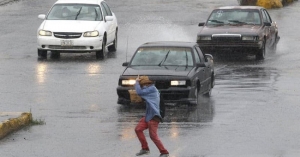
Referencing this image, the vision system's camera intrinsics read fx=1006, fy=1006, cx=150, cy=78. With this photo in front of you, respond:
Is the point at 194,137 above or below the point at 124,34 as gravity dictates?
above

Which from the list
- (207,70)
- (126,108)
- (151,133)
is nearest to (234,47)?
(207,70)

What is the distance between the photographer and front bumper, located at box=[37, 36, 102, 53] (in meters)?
28.6

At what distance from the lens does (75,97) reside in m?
21.2

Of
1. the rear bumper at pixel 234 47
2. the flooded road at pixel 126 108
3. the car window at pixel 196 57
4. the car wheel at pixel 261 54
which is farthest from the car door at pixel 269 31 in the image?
the car window at pixel 196 57

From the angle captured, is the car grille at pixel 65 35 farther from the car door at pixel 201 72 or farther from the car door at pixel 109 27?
the car door at pixel 201 72

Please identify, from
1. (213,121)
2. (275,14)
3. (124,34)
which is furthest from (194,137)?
(275,14)

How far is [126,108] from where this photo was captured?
Result: 19.6m

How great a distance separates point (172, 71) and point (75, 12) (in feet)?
35.2

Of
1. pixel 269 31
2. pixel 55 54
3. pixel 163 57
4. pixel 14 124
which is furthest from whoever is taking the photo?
pixel 269 31

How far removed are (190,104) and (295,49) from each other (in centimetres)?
1326

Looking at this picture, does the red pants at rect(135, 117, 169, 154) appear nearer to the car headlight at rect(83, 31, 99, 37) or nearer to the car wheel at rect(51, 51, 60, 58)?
the car headlight at rect(83, 31, 99, 37)

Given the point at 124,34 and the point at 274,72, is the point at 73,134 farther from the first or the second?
the point at 124,34

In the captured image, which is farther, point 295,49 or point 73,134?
point 295,49

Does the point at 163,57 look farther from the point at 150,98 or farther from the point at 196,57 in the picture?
the point at 150,98
